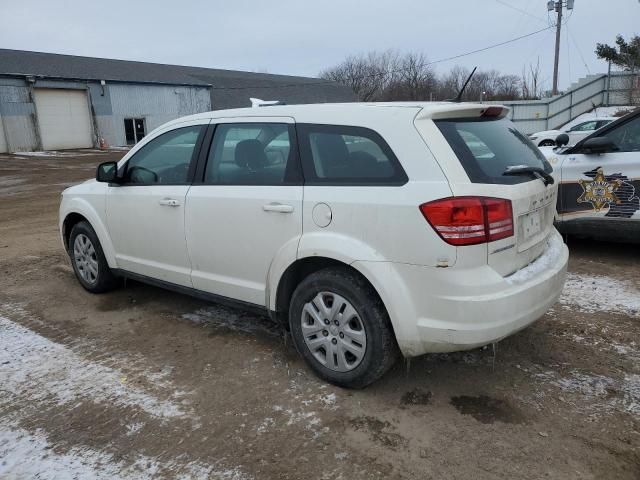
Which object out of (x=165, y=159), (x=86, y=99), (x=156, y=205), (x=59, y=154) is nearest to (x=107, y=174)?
(x=165, y=159)

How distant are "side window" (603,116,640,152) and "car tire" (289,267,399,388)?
4.03 meters

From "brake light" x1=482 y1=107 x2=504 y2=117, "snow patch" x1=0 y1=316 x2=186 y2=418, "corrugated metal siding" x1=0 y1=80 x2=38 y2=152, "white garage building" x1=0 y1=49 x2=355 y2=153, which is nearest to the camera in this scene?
"snow patch" x1=0 y1=316 x2=186 y2=418

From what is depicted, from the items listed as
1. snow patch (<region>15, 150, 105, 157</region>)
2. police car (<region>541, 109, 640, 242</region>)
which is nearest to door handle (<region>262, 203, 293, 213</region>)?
police car (<region>541, 109, 640, 242</region>)

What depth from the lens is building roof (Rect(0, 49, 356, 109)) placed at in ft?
101

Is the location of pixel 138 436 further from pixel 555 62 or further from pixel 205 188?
pixel 555 62

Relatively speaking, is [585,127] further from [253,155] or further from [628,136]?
[253,155]

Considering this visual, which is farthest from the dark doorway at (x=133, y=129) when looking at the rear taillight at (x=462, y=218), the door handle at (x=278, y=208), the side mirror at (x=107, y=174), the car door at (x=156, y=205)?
the rear taillight at (x=462, y=218)

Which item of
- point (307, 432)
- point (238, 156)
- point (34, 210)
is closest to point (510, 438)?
point (307, 432)

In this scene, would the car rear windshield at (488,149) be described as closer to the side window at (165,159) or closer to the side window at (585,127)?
the side window at (165,159)

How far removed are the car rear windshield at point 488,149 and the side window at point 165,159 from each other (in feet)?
6.58

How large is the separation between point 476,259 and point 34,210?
1064 cm

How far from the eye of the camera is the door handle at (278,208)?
11.0 ft

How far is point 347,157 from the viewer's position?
3244 millimetres

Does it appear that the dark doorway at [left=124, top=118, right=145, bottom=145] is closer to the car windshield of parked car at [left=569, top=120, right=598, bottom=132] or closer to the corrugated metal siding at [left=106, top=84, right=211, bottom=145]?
the corrugated metal siding at [left=106, top=84, right=211, bottom=145]
